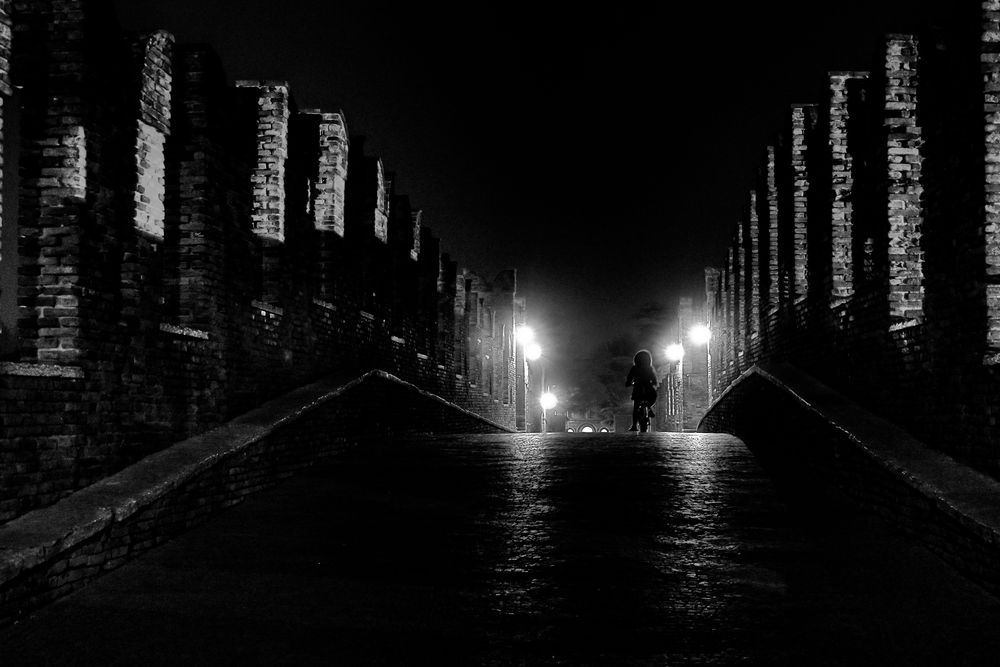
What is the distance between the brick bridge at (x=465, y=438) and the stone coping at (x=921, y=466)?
31 mm

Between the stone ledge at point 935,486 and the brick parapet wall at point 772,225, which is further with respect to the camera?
the brick parapet wall at point 772,225

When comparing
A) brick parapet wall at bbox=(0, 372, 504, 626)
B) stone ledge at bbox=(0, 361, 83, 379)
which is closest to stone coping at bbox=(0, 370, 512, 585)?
brick parapet wall at bbox=(0, 372, 504, 626)

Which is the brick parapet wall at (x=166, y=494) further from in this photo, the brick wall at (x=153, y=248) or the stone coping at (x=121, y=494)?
the brick wall at (x=153, y=248)

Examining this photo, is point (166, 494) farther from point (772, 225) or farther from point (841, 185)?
point (772, 225)

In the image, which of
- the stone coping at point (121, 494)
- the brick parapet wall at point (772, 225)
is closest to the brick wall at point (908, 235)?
the brick parapet wall at point (772, 225)

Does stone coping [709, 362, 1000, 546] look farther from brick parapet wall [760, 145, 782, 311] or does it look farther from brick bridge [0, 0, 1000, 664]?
brick parapet wall [760, 145, 782, 311]

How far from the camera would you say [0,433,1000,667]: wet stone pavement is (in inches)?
163

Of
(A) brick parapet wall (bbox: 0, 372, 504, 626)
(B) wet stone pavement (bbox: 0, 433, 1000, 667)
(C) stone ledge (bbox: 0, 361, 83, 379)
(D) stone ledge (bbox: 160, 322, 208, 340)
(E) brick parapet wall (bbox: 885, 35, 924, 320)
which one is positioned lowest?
(B) wet stone pavement (bbox: 0, 433, 1000, 667)

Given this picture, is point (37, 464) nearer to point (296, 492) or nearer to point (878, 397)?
point (296, 492)

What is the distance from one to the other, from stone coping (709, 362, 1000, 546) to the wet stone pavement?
41 centimetres

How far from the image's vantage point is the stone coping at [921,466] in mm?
5133

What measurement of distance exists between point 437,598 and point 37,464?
2.89 metres

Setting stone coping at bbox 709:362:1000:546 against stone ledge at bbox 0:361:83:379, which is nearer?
stone coping at bbox 709:362:1000:546

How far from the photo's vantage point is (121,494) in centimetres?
588
